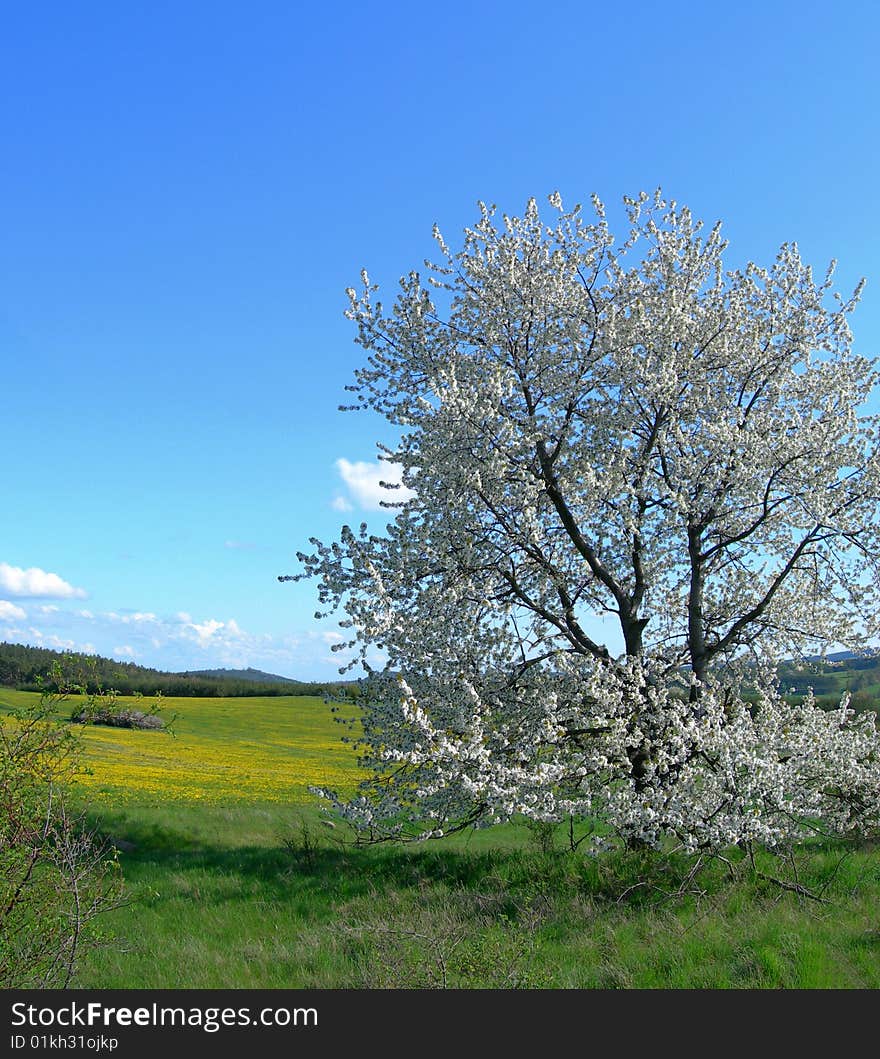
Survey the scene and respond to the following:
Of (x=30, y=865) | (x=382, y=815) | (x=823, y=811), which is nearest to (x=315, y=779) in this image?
(x=382, y=815)

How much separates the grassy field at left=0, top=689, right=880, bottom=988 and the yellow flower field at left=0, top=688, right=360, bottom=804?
8.42 feet

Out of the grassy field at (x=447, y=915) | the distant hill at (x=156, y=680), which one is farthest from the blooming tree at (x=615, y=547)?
the distant hill at (x=156, y=680)

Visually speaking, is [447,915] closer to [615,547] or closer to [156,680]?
[615,547]

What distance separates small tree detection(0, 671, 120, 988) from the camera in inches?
360

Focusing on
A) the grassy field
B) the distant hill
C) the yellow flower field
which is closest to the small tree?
the yellow flower field

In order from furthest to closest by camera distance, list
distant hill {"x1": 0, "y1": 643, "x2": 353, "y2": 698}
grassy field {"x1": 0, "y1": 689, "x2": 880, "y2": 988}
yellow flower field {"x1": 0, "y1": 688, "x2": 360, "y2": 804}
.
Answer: distant hill {"x1": 0, "y1": 643, "x2": 353, "y2": 698}
yellow flower field {"x1": 0, "y1": 688, "x2": 360, "y2": 804}
grassy field {"x1": 0, "y1": 689, "x2": 880, "y2": 988}

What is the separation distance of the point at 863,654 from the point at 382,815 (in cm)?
1225

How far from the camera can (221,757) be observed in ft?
159

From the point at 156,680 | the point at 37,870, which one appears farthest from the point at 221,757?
the point at 156,680

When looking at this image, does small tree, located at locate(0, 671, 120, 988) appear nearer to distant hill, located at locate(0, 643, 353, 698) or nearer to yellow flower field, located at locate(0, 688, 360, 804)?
yellow flower field, located at locate(0, 688, 360, 804)

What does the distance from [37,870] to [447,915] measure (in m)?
6.95

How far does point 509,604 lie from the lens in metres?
17.1
